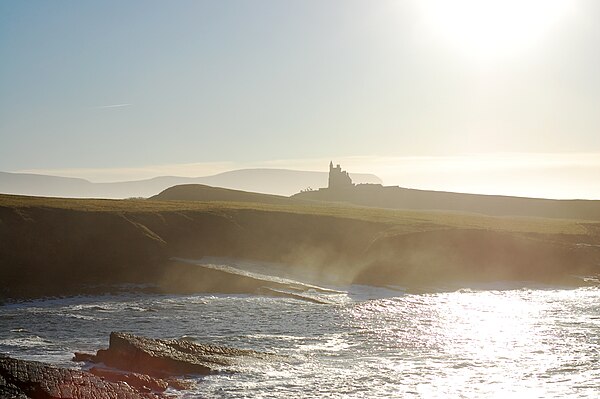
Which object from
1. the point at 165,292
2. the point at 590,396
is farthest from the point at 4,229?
the point at 590,396

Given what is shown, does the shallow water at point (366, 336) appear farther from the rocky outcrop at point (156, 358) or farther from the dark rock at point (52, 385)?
the dark rock at point (52, 385)

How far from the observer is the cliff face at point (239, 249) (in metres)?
46.1

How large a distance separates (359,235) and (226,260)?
14.3m

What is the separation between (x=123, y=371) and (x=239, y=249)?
111 feet

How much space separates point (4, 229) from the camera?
47.8m

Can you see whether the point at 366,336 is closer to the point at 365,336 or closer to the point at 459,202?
the point at 365,336

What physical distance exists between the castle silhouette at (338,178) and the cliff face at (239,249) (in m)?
78.8

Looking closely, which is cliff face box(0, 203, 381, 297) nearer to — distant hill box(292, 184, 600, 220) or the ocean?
the ocean

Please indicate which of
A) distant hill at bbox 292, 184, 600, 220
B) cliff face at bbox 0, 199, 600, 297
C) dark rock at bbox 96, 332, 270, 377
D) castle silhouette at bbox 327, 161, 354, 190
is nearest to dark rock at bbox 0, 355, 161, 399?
dark rock at bbox 96, 332, 270, 377

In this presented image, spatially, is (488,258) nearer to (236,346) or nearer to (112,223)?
(112,223)

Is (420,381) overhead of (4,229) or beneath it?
beneath

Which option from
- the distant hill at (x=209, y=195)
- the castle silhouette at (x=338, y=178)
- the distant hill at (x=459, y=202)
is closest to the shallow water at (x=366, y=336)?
the distant hill at (x=209, y=195)

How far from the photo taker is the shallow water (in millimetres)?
20688

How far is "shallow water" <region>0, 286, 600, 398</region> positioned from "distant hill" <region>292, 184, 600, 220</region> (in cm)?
7440
